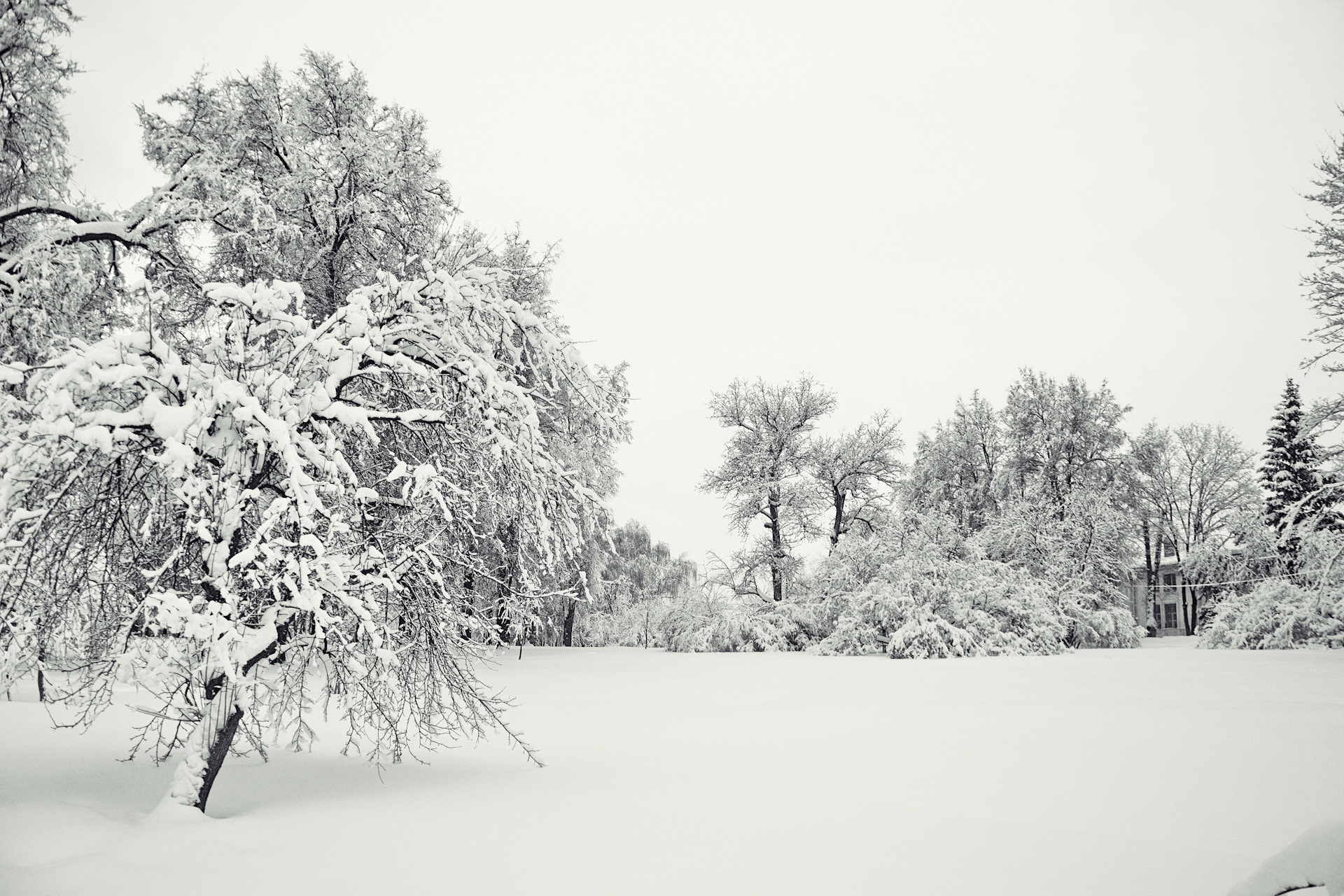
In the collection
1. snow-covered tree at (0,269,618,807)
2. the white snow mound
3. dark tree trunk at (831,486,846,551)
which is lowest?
the white snow mound

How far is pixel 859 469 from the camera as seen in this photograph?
26703 mm

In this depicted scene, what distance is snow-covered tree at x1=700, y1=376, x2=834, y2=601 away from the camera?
82.0ft

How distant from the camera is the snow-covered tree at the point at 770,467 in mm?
24984

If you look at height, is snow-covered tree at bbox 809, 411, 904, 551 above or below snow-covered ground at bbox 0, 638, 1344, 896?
above

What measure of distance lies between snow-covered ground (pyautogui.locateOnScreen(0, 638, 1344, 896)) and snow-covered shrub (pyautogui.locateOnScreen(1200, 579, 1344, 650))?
419 inches

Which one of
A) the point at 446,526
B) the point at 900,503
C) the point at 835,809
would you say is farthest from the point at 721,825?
the point at 900,503

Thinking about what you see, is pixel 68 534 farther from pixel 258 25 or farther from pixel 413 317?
pixel 258 25

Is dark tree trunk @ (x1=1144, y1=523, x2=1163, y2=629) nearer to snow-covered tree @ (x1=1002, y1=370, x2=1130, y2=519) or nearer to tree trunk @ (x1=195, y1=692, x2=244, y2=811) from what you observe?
snow-covered tree @ (x1=1002, y1=370, x2=1130, y2=519)

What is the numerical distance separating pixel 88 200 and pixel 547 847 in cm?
944

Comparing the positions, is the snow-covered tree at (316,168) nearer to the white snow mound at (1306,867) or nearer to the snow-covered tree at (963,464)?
the white snow mound at (1306,867)

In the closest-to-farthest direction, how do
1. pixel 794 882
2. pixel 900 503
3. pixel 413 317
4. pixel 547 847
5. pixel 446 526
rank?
pixel 794 882 → pixel 547 847 → pixel 413 317 → pixel 446 526 → pixel 900 503

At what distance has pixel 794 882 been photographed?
296 centimetres

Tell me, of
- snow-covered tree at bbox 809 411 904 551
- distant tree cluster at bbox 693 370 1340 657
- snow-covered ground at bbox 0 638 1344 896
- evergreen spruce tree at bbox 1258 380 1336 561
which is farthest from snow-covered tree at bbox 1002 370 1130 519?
snow-covered ground at bbox 0 638 1344 896

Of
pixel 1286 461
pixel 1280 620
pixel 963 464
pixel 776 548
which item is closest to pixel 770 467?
pixel 776 548
